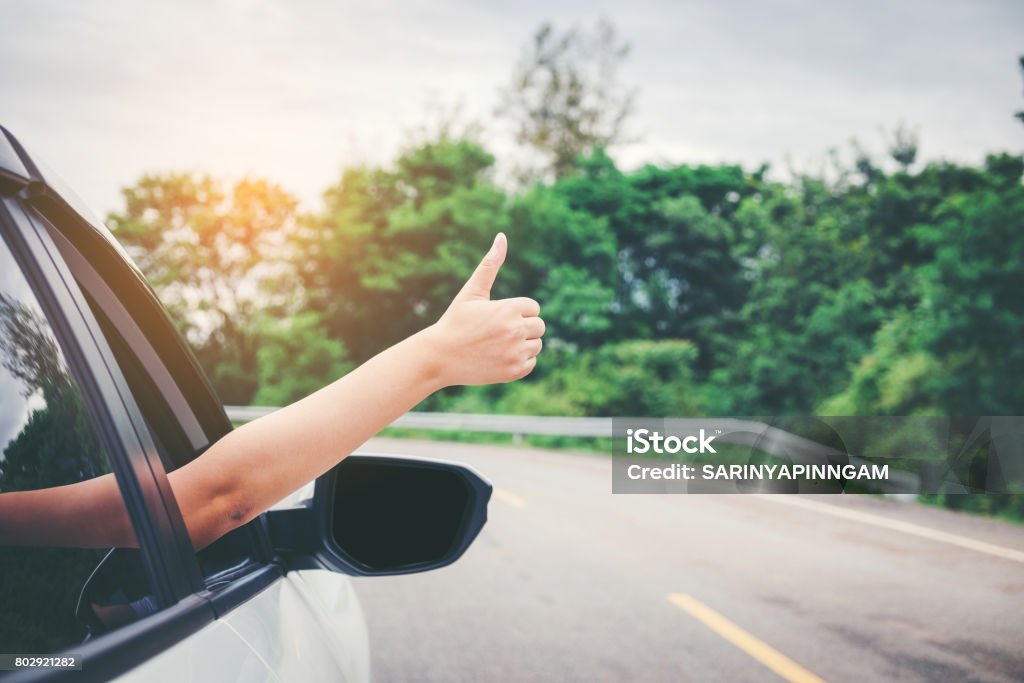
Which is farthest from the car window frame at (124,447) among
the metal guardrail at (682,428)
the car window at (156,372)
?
the metal guardrail at (682,428)

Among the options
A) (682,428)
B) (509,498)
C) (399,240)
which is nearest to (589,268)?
(399,240)

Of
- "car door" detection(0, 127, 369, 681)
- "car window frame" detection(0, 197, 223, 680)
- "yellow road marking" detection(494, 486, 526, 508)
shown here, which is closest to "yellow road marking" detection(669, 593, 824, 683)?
"car door" detection(0, 127, 369, 681)

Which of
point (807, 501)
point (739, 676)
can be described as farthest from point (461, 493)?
point (807, 501)

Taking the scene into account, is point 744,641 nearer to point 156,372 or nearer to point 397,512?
point 397,512

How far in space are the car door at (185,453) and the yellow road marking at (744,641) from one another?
355cm

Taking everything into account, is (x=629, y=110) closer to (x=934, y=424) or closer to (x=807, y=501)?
(x=934, y=424)

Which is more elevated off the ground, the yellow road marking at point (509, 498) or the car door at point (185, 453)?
the car door at point (185, 453)

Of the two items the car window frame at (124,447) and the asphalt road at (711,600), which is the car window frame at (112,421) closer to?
the car window frame at (124,447)

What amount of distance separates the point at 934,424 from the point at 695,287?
2804 cm

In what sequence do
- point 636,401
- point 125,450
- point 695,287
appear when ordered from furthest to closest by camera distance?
point 695,287 < point 636,401 < point 125,450

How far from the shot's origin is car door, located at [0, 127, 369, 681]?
4.23 ft

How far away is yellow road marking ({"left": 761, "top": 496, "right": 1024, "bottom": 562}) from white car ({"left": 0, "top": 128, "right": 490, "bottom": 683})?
8.08 m

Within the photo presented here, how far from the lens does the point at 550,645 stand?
568 centimetres

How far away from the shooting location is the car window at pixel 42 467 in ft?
3.54
